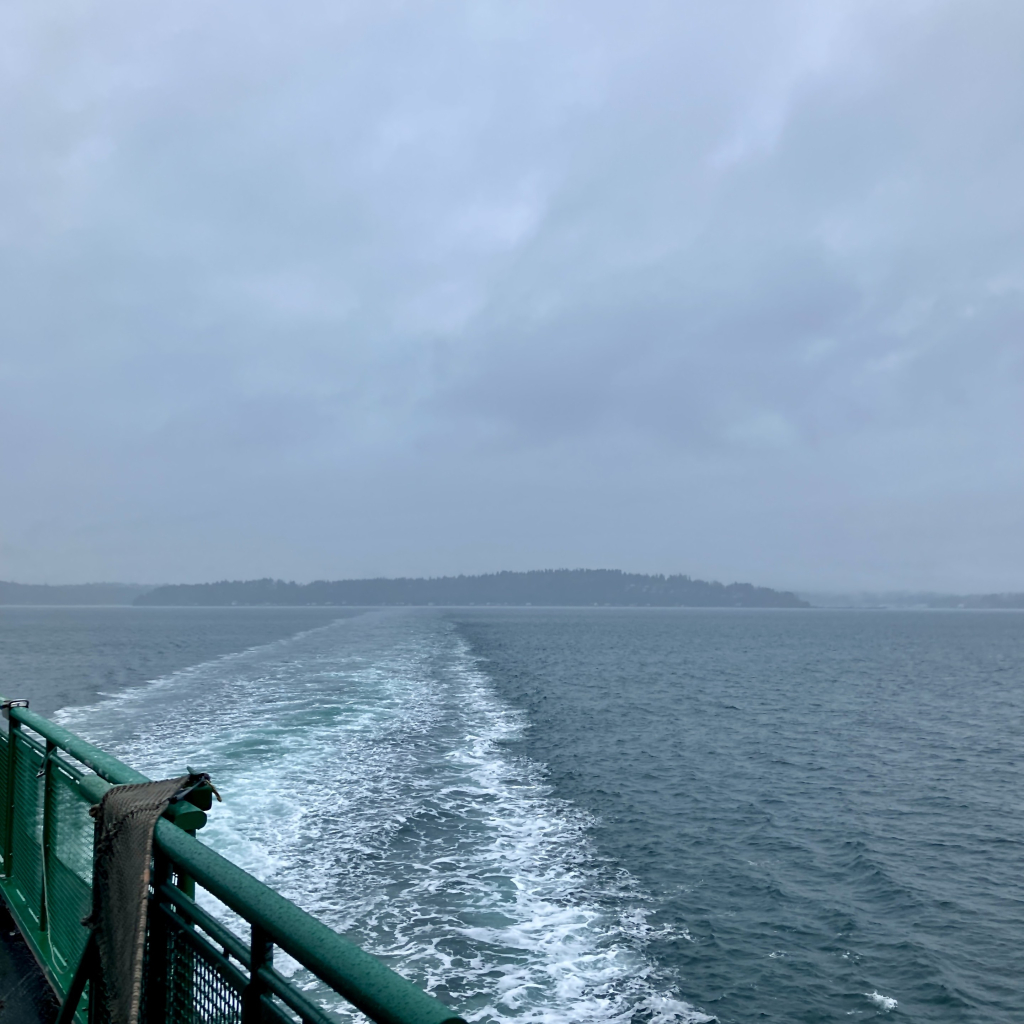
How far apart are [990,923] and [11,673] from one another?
155ft

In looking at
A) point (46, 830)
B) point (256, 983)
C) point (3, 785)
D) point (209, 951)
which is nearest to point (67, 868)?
point (46, 830)

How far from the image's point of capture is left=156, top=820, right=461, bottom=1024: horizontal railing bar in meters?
1.61

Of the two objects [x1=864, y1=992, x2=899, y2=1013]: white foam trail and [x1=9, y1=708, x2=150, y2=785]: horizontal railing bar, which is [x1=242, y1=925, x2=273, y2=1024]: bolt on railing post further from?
[x1=864, y1=992, x2=899, y2=1013]: white foam trail

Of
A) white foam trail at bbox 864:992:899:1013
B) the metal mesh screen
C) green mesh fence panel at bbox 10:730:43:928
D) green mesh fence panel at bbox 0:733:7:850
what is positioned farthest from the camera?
white foam trail at bbox 864:992:899:1013

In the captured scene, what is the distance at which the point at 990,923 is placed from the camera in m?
12.5

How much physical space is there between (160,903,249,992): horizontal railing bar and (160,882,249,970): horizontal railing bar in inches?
1.0

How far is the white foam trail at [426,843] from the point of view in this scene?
8914 millimetres

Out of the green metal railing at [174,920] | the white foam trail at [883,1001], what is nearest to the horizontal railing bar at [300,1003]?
the green metal railing at [174,920]

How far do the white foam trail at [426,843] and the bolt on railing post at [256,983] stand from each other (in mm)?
6443

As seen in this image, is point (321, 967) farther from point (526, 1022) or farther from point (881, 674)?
point (881, 674)

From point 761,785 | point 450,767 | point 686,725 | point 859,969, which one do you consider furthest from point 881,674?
point 859,969

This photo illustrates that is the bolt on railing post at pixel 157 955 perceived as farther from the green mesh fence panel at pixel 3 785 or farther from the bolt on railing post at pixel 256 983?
the green mesh fence panel at pixel 3 785

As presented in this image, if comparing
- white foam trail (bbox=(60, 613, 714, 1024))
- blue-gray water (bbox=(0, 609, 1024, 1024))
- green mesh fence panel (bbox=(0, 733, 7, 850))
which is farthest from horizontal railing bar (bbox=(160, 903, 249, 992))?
blue-gray water (bbox=(0, 609, 1024, 1024))

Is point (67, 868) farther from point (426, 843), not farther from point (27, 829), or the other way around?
point (426, 843)
